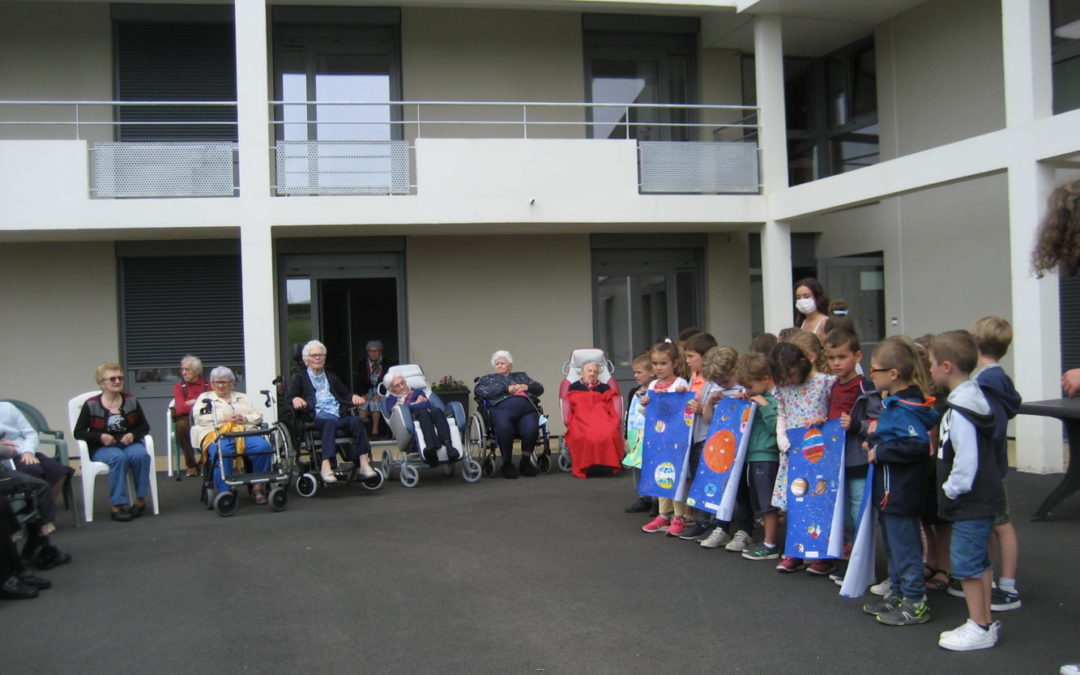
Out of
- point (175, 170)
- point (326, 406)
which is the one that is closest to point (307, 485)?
point (326, 406)

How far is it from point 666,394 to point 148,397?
27.2 ft

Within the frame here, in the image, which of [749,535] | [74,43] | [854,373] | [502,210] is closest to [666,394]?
[749,535]

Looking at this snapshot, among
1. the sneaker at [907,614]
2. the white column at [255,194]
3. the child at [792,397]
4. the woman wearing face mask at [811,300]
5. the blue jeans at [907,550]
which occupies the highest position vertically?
the white column at [255,194]

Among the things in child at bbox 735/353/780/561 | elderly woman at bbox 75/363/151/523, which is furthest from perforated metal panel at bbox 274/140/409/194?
child at bbox 735/353/780/561

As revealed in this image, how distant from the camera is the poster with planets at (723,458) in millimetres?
5848

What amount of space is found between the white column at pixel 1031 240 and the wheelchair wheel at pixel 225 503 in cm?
736

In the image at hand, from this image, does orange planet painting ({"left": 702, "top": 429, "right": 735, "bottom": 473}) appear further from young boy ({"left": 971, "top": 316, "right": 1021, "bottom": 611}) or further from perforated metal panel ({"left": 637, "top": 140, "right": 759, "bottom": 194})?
perforated metal panel ({"left": 637, "top": 140, "right": 759, "bottom": 194})

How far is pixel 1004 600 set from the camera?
4633mm

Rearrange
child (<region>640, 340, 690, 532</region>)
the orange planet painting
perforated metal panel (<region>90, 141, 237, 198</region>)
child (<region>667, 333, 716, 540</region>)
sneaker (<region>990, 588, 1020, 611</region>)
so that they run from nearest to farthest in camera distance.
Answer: sneaker (<region>990, 588, 1020, 611</region>) → the orange planet painting → child (<region>667, 333, 716, 540</region>) → child (<region>640, 340, 690, 532</region>) → perforated metal panel (<region>90, 141, 237, 198</region>)

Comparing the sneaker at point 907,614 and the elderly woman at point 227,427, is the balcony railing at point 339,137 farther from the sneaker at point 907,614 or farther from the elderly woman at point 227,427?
the sneaker at point 907,614

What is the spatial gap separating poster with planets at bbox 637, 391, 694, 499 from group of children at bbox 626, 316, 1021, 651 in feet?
0.28

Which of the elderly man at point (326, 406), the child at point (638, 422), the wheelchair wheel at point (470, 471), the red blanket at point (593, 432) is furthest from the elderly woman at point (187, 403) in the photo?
the child at point (638, 422)

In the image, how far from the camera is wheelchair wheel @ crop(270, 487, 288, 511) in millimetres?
7855

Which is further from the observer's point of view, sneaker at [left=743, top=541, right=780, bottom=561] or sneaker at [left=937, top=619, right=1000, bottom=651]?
sneaker at [left=743, top=541, right=780, bottom=561]
